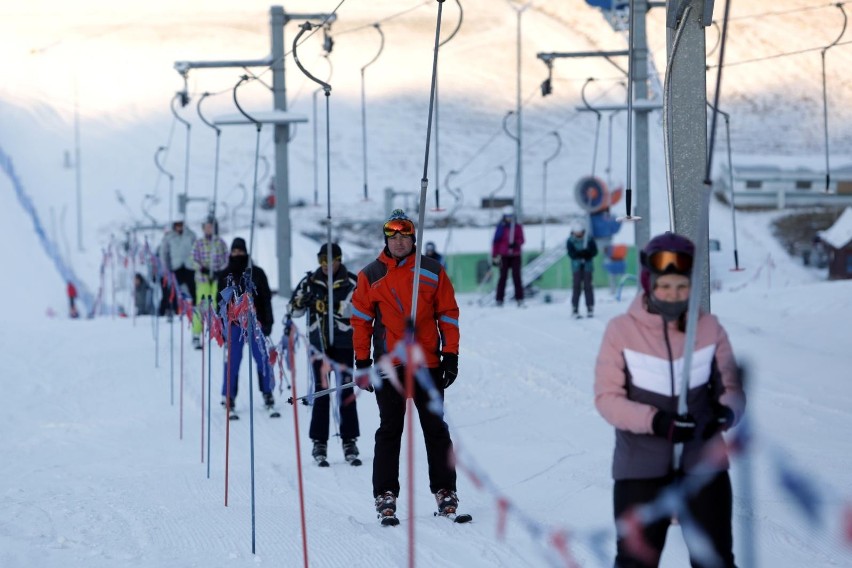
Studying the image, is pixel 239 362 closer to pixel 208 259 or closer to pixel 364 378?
pixel 208 259

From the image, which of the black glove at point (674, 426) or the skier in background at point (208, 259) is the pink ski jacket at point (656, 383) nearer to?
the black glove at point (674, 426)

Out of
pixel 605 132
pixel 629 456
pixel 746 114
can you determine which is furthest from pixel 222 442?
pixel 746 114

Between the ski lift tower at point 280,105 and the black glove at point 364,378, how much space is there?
10684mm

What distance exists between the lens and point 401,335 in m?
6.79

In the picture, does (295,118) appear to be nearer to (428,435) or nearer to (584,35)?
(428,435)

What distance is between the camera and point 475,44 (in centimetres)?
7675

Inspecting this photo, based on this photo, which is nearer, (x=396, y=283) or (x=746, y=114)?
(x=396, y=283)

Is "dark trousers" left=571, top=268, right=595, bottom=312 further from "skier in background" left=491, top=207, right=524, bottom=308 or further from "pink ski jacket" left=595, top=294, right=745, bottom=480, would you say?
"pink ski jacket" left=595, top=294, right=745, bottom=480

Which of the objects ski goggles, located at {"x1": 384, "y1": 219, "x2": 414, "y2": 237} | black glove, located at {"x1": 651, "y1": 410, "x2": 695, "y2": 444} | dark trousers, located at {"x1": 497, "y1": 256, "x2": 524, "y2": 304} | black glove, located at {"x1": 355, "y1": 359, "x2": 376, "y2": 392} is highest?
ski goggles, located at {"x1": 384, "y1": 219, "x2": 414, "y2": 237}

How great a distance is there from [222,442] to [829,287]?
10.8 metres

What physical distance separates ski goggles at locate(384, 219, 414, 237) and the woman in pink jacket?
2.45 m

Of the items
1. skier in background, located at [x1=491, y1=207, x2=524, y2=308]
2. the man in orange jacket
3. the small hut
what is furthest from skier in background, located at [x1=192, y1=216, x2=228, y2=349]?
the small hut

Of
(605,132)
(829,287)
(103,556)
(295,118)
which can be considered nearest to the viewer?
(103,556)

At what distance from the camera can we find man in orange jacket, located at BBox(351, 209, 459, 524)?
6.79 m
